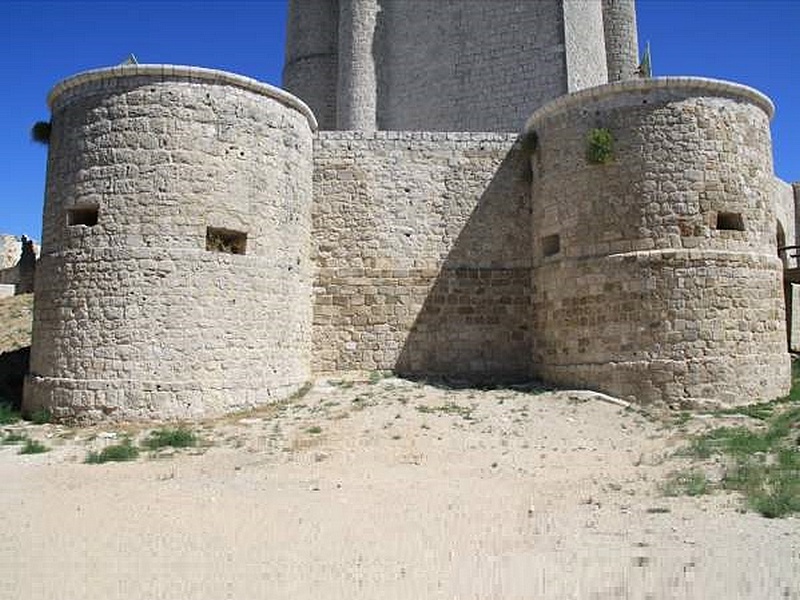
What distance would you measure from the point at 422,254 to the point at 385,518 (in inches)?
269

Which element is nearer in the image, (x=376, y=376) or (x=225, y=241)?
(x=225, y=241)

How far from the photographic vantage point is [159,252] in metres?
8.83

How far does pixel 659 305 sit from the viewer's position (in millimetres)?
9305

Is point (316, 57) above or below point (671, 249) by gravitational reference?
above

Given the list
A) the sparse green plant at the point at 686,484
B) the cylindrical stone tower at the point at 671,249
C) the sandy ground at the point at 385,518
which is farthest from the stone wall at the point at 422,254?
the sparse green plant at the point at 686,484

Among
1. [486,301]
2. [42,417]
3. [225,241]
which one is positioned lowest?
[42,417]

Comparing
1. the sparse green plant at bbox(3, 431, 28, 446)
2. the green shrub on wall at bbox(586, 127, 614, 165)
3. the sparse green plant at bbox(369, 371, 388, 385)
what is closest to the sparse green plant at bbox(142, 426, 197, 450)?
the sparse green plant at bbox(3, 431, 28, 446)

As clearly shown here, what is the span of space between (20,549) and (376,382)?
259 inches

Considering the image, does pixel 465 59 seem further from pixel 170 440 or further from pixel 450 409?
pixel 170 440

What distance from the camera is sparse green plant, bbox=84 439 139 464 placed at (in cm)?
694

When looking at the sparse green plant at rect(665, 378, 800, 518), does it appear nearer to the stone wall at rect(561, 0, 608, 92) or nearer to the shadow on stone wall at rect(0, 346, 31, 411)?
the shadow on stone wall at rect(0, 346, 31, 411)

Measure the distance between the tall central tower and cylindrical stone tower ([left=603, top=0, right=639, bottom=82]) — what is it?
0.10 ft

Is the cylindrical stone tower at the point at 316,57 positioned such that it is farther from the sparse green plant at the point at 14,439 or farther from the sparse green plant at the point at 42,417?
the sparse green plant at the point at 14,439

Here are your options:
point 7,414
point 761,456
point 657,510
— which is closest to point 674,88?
point 761,456
